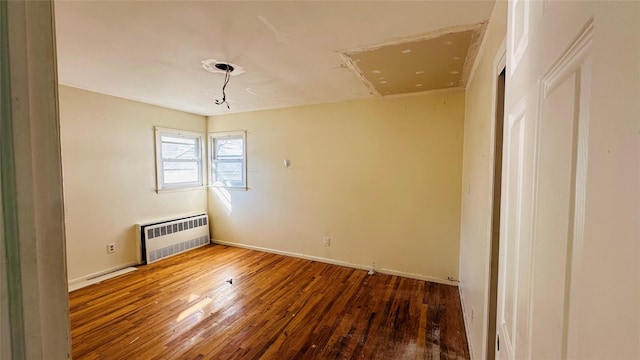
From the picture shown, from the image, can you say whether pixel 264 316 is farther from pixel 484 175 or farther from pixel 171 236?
pixel 171 236

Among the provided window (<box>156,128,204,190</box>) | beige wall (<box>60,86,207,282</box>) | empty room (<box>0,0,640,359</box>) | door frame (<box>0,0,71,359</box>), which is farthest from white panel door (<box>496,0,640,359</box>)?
window (<box>156,128,204,190</box>)

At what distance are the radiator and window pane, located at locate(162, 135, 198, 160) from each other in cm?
102

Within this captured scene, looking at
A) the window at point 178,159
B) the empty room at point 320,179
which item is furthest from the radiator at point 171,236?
the window at point 178,159

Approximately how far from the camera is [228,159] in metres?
4.52

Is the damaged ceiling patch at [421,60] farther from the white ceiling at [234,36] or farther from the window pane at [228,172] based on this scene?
the window pane at [228,172]

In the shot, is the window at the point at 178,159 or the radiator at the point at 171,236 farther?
the window at the point at 178,159

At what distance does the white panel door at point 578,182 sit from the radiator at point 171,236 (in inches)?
167

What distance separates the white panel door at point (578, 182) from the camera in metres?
0.23

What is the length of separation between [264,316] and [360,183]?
1.95m

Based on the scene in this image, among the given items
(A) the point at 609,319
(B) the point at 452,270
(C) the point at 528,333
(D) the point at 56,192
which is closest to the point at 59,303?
(D) the point at 56,192

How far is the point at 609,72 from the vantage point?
0.84 feet

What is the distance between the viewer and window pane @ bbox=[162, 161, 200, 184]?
13.3 feet

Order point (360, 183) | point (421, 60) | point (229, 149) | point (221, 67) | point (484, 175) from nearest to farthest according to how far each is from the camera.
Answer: point (484, 175)
point (421, 60)
point (221, 67)
point (360, 183)
point (229, 149)

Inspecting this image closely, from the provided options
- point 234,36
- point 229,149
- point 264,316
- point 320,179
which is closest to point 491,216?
point 234,36
